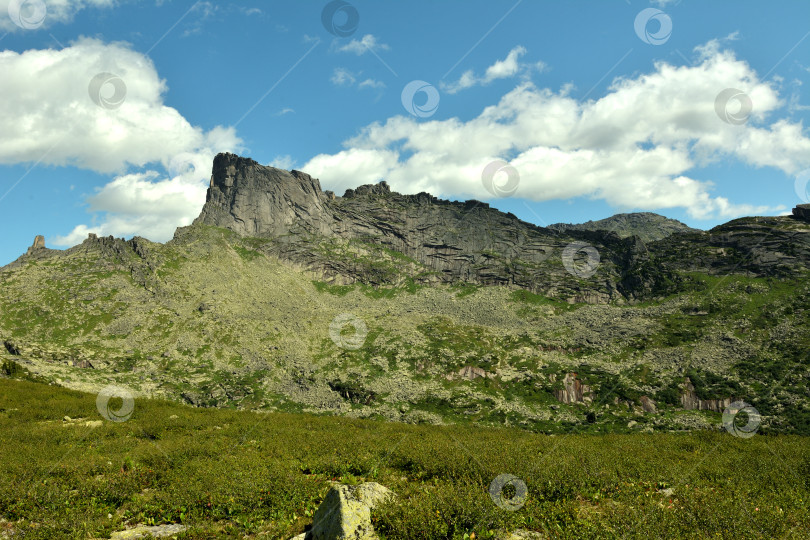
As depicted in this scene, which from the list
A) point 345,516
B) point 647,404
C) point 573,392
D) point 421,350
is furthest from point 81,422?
point 421,350

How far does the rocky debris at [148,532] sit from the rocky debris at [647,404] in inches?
5649

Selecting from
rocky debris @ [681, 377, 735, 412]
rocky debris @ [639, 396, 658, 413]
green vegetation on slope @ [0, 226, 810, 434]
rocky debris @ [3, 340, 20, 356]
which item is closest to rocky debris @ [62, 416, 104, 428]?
green vegetation on slope @ [0, 226, 810, 434]

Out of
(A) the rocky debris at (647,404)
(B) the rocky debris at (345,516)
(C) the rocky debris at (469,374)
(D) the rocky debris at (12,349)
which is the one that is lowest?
(A) the rocky debris at (647,404)

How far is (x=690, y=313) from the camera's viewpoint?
175125 mm

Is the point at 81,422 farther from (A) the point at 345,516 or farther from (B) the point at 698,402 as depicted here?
(B) the point at 698,402

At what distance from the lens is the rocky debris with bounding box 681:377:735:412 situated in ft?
393

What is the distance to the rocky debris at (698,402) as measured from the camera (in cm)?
11975

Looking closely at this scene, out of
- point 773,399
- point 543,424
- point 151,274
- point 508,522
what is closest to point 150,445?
point 508,522

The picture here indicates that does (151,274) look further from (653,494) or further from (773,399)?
(773,399)

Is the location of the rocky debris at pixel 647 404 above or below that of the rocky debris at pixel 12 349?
below

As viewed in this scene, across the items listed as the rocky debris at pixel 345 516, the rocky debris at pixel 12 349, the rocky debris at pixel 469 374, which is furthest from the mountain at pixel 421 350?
the rocky debris at pixel 345 516

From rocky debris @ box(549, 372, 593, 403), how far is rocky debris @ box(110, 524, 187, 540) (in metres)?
141

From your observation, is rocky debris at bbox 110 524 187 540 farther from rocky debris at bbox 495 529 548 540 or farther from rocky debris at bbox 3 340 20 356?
rocky debris at bbox 3 340 20 356

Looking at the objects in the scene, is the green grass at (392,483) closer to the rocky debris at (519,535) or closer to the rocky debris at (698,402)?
the rocky debris at (519,535)
